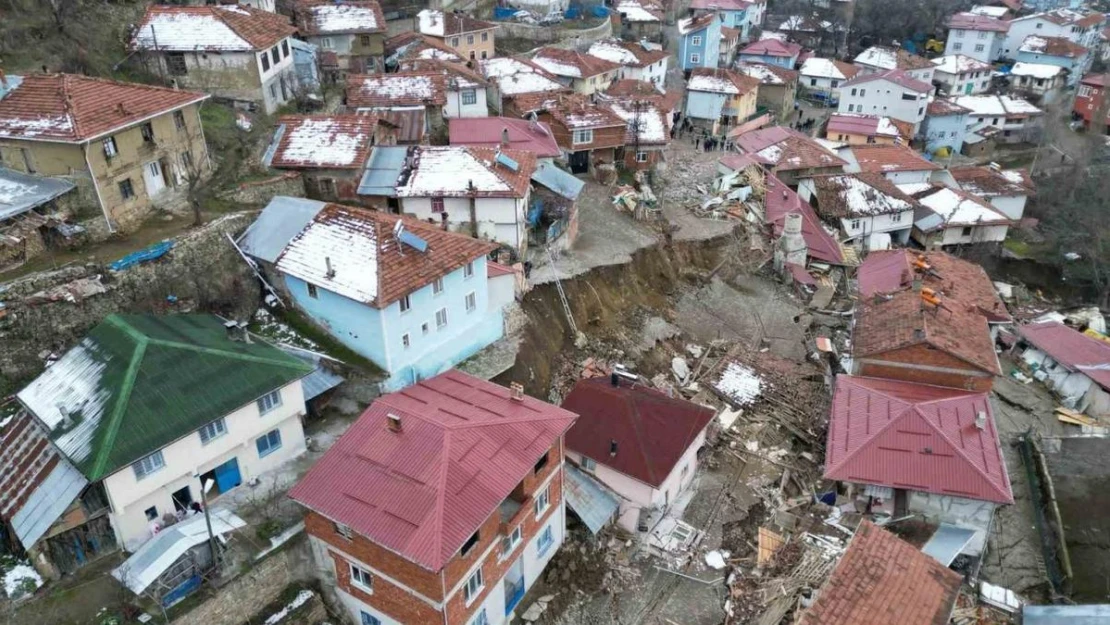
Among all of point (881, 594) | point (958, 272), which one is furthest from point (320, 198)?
point (958, 272)

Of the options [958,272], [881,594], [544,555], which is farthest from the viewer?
[958,272]

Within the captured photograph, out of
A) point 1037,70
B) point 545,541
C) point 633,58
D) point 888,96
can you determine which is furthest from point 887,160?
point 545,541

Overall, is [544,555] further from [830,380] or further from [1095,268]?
[1095,268]

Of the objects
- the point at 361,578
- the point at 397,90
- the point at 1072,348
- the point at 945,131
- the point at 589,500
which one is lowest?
the point at 1072,348

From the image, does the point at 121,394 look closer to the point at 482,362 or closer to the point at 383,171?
the point at 482,362

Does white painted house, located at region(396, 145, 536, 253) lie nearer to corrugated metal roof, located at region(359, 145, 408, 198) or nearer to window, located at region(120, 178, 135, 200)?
corrugated metal roof, located at region(359, 145, 408, 198)

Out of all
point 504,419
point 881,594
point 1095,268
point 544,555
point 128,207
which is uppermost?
point 128,207

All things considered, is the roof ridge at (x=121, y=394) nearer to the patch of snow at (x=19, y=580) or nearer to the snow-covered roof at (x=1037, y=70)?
the patch of snow at (x=19, y=580)
